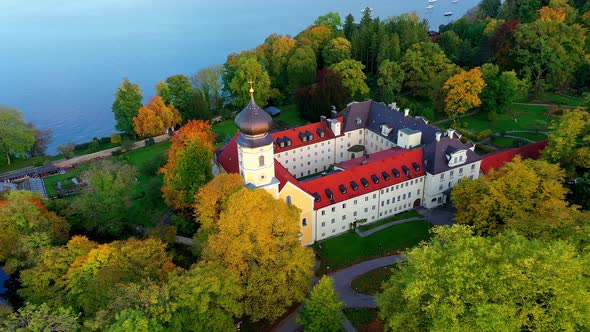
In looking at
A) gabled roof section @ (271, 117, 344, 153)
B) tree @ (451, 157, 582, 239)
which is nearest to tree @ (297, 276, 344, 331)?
tree @ (451, 157, 582, 239)

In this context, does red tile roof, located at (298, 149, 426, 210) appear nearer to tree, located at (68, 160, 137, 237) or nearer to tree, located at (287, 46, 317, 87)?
tree, located at (68, 160, 137, 237)

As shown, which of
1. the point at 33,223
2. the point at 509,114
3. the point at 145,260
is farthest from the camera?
the point at 509,114

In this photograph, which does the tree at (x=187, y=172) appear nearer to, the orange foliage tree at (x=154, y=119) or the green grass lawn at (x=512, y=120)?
the orange foliage tree at (x=154, y=119)

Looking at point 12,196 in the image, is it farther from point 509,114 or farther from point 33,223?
point 509,114

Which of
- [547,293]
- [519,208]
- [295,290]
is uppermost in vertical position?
[547,293]

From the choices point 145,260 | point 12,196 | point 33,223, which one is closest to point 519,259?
point 145,260
